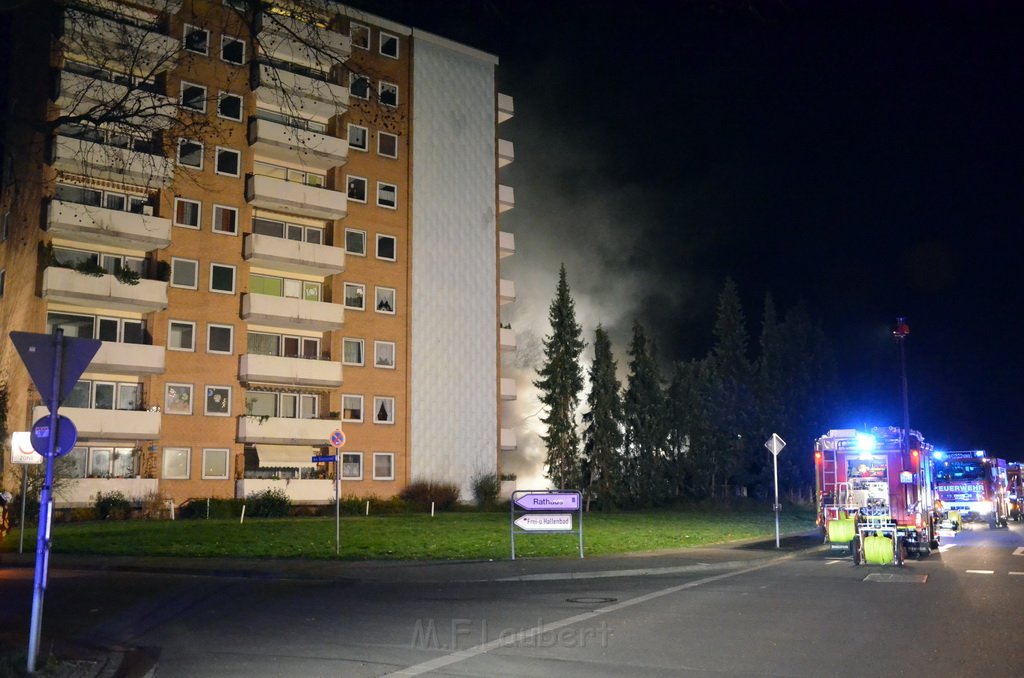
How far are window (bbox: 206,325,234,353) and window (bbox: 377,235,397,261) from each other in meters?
9.59

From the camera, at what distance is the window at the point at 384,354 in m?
51.7

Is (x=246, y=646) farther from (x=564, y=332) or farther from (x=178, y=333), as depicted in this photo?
(x=564, y=332)

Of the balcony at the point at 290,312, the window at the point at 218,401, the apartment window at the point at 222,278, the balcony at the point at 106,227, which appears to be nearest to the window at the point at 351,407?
the balcony at the point at 290,312

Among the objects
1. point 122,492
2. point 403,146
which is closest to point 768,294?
point 403,146

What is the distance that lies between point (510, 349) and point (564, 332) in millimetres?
5276

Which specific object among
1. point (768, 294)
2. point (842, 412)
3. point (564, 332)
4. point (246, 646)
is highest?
point (768, 294)

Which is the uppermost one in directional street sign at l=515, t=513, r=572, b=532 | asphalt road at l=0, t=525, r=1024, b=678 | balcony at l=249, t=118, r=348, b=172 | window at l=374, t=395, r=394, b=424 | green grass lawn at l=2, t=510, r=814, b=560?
balcony at l=249, t=118, r=348, b=172

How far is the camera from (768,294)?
76.8 metres

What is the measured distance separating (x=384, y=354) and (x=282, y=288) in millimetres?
6570

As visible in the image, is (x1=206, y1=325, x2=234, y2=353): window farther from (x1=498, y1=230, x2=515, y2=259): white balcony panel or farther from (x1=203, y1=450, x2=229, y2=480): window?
(x1=498, y1=230, x2=515, y2=259): white balcony panel

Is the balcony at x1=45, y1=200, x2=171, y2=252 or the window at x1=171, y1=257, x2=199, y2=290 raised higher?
the balcony at x1=45, y1=200, x2=171, y2=252

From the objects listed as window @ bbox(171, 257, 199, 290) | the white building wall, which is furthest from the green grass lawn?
the white building wall

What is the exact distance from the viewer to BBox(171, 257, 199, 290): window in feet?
150

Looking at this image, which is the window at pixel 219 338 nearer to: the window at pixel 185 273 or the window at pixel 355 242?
the window at pixel 185 273
